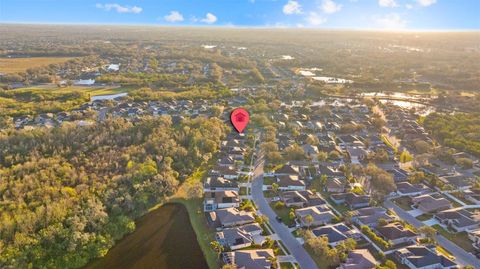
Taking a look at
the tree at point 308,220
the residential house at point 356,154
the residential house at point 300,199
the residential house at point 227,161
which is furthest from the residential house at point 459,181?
the residential house at point 227,161

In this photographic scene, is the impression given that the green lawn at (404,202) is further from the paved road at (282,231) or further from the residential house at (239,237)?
the residential house at (239,237)

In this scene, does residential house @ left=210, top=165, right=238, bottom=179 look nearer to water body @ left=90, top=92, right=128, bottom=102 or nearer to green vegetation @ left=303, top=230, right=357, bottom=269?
green vegetation @ left=303, top=230, right=357, bottom=269

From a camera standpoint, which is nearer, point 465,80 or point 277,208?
point 277,208

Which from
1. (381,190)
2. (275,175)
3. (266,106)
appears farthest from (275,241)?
(266,106)

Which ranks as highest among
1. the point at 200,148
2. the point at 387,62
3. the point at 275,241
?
the point at 387,62

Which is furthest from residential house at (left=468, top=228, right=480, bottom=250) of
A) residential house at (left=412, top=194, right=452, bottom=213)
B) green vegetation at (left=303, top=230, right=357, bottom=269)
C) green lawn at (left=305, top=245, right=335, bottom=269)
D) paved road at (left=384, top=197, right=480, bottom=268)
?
green lawn at (left=305, top=245, right=335, bottom=269)

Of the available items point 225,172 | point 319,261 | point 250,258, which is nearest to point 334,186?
point 319,261

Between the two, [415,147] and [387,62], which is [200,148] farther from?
[387,62]
